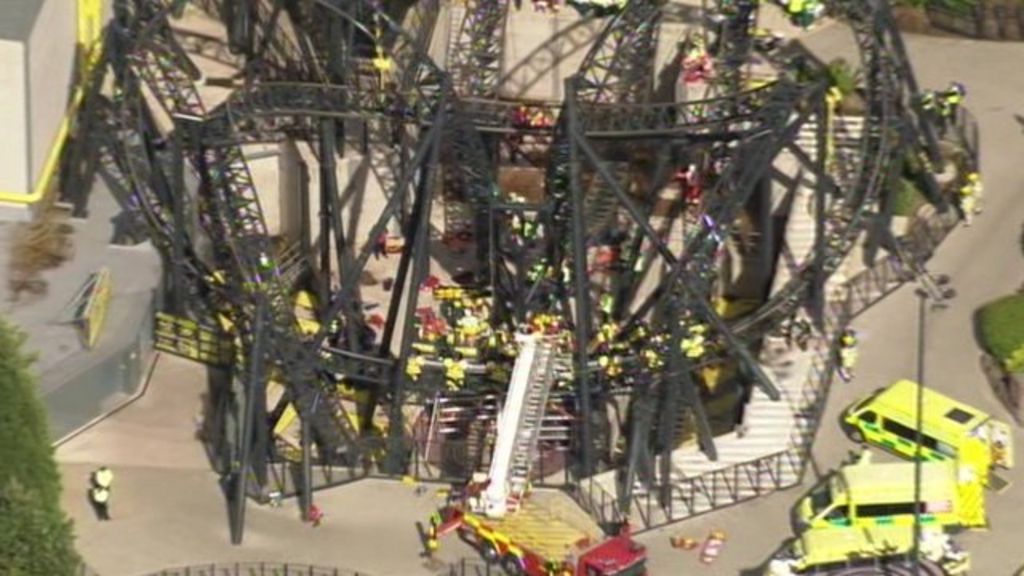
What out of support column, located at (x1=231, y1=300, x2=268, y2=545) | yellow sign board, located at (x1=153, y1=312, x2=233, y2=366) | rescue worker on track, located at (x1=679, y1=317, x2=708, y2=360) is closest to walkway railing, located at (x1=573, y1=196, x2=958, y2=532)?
rescue worker on track, located at (x1=679, y1=317, x2=708, y2=360)

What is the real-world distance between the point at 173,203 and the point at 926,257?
19299mm

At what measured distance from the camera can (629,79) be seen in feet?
229

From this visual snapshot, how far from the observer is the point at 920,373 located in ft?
191

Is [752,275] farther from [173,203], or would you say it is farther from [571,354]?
[173,203]

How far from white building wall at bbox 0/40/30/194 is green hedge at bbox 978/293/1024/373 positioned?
2409cm

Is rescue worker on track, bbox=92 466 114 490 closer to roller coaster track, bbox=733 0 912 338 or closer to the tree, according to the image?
the tree

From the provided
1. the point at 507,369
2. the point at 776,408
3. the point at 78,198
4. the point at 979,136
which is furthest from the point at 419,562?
the point at 979,136

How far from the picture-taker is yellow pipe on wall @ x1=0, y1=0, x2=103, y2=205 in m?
66.8

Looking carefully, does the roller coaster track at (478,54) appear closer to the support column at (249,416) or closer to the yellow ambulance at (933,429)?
the support column at (249,416)

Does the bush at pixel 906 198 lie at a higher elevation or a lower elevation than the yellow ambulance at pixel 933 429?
higher

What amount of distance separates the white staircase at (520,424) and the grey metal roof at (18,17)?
1445cm

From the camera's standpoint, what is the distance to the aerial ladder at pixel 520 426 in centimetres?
6019

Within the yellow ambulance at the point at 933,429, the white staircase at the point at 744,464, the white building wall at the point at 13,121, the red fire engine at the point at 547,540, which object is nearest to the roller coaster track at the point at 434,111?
the white building wall at the point at 13,121

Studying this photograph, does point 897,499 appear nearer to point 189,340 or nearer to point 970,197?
point 970,197
